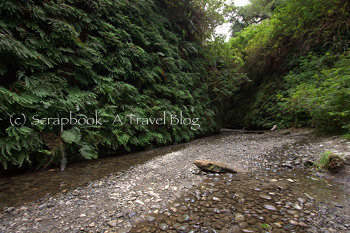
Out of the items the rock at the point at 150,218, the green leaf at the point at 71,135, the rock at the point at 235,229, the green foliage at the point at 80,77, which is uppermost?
the green foliage at the point at 80,77

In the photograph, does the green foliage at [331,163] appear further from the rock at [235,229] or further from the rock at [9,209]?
the rock at [9,209]

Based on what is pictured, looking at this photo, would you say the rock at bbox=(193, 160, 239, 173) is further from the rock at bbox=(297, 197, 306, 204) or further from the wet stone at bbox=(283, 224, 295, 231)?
the wet stone at bbox=(283, 224, 295, 231)

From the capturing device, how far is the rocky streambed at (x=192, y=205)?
140 cm

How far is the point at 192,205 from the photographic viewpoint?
1.76m

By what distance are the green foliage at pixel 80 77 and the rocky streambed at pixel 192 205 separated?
88cm

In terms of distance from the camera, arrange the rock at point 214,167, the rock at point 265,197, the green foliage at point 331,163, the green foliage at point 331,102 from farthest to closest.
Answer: the green foliage at point 331,102, the rock at point 214,167, the green foliage at point 331,163, the rock at point 265,197

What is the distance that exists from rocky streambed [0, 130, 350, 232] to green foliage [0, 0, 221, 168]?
0.88 meters

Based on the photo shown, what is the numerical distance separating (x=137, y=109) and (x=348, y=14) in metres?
10.9

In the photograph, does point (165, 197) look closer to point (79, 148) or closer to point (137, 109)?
point (79, 148)

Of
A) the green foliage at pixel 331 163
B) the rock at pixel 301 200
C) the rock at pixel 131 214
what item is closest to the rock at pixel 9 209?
the rock at pixel 131 214

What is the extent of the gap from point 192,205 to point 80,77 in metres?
4.19

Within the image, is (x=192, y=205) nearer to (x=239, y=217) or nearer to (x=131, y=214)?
(x=239, y=217)

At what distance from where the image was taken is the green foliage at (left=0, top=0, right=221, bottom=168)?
273 cm

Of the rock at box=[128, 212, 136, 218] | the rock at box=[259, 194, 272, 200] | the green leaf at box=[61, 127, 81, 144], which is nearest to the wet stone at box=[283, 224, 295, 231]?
the rock at box=[259, 194, 272, 200]
